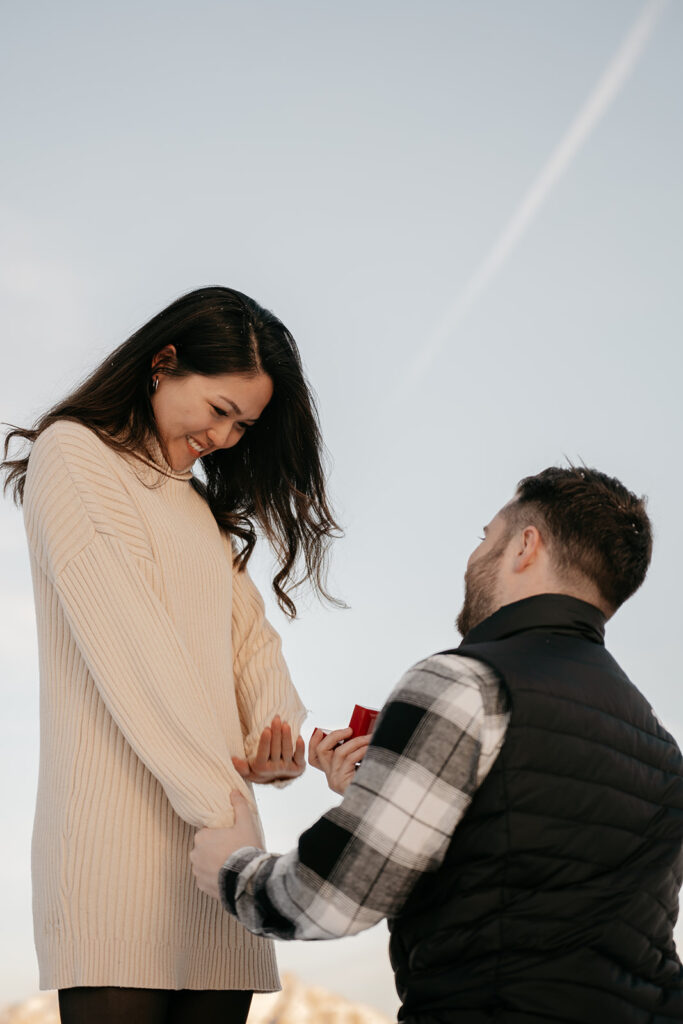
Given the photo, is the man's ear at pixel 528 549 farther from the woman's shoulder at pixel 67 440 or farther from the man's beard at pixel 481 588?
the woman's shoulder at pixel 67 440

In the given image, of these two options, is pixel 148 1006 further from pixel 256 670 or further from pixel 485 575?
pixel 485 575

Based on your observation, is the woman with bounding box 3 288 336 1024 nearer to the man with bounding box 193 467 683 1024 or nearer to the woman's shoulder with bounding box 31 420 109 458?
the woman's shoulder with bounding box 31 420 109 458

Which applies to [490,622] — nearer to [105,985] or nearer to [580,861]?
[580,861]

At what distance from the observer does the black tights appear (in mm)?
1542

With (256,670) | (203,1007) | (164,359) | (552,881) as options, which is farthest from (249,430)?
(552,881)

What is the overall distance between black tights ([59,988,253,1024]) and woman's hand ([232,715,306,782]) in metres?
0.38

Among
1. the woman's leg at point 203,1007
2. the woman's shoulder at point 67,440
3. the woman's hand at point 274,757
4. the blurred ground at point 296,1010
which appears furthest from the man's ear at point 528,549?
the blurred ground at point 296,1010

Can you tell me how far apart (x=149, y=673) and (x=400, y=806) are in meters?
0.51

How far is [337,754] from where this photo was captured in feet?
5.55

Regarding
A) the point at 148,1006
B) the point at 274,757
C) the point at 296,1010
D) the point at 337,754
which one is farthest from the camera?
the point at 296,1010

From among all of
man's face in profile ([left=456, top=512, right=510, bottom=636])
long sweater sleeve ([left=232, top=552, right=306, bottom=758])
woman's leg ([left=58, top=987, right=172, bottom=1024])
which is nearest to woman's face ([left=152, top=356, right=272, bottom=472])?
long sweater sleeve ([left=232, top=552, right=306, bottom=758])

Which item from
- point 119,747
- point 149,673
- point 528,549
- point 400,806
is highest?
point 528,549

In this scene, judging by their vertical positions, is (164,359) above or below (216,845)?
above

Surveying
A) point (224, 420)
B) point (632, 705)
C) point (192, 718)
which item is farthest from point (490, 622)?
point (224, 420)
